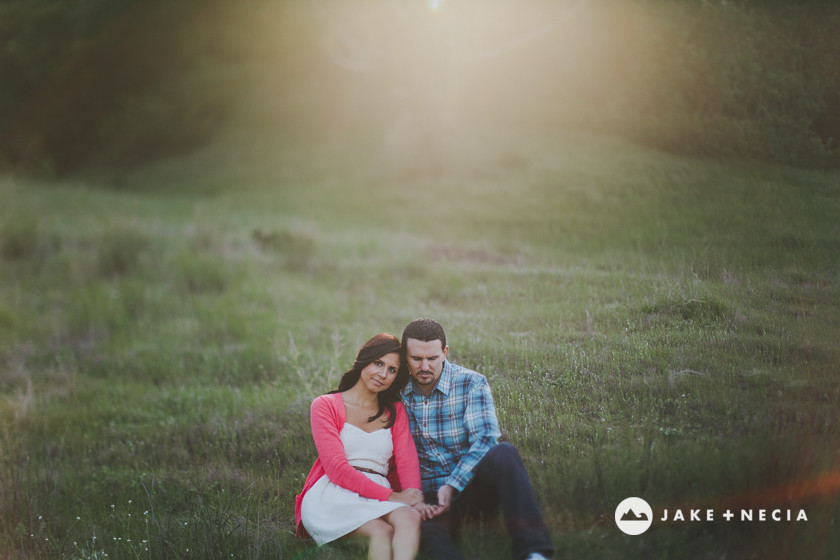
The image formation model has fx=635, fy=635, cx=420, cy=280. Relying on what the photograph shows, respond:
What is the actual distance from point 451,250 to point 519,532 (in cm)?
661

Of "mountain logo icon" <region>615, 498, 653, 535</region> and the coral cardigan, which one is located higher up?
the coral cardigan

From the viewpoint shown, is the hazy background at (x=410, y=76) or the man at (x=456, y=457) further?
the hazy background at (x=410, y=76)

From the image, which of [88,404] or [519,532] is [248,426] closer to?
[88,404]

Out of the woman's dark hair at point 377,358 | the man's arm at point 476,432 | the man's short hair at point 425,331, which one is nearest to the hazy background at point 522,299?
the man's arm at point 476,432

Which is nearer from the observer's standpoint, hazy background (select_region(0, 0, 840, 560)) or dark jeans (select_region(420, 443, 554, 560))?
dark jeans (select_region(420, 443, 554, 560))

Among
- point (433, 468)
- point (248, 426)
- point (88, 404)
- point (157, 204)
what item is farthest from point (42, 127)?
point (433, 468)

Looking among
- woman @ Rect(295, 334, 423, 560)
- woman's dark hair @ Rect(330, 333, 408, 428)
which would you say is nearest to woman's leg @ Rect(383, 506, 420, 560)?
woman @ Rect(295, 334, 423, 560)

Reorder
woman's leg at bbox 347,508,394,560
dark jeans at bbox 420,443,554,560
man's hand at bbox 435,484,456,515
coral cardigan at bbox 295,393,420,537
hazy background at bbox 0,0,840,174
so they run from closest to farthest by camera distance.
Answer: dark jeans at bbox 420,443,554,560, woman's leg at bbox 347,508,394,560, man's hand at bbox 435,484,456,515, coral cardigan at bbox 295,393,420,537, hazy background at bbox 0,0,840,174

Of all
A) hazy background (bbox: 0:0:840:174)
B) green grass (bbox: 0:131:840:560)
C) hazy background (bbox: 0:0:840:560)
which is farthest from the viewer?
hazy background (bbox: 0:0:840:174)

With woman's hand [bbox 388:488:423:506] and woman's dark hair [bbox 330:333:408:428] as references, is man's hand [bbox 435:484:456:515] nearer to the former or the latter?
woman's hand [bbox 388:488:423:506]

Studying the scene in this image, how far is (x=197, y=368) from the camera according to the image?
27.3ft

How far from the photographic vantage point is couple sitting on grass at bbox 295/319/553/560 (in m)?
4.21

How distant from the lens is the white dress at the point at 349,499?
435cm

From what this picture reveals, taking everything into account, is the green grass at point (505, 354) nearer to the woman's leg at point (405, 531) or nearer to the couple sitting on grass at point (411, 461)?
the couple sitting on grass at point (411, 461)
